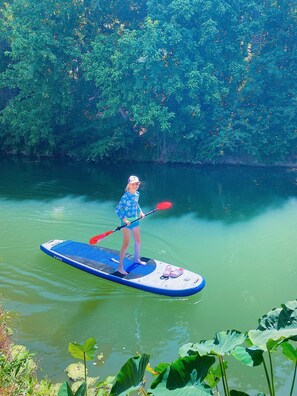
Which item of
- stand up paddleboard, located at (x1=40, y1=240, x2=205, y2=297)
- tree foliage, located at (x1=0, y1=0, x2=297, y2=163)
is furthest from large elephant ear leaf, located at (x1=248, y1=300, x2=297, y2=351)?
tree foliage, located at (x1=0, y1=0, x2=297, y2=163)

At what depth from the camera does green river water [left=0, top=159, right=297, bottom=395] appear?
471cm

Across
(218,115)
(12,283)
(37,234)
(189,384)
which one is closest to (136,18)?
(218,115)

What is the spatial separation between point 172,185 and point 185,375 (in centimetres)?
908

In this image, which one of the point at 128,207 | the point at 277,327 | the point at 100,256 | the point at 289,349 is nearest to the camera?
the point at 289,349

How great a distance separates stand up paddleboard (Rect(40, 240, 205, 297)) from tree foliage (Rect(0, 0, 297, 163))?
5762 millimetres

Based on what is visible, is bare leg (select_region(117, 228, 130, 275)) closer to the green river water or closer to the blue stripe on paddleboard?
the blue stripe on paddleboard

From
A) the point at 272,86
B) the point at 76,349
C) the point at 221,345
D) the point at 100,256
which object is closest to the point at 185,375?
the point at 221,345

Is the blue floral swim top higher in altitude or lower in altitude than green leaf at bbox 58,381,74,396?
higher

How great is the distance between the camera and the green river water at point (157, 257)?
15.5 ft

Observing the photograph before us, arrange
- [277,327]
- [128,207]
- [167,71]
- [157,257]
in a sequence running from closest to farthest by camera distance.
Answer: [277,327], [128,207], [157,257], [167,71]

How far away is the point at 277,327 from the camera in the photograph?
8.03 ft

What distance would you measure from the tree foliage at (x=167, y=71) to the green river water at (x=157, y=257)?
61.0 inches

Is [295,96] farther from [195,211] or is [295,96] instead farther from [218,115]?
[195,211]

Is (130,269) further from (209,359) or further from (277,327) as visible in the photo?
(209,359)
